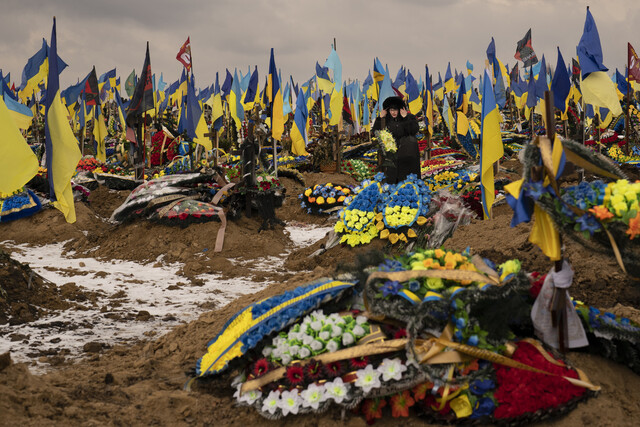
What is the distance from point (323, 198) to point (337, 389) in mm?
11163

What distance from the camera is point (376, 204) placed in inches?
372

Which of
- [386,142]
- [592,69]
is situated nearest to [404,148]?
[386,142]

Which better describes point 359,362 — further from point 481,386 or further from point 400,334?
point 481,386

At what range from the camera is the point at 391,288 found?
3.60 m

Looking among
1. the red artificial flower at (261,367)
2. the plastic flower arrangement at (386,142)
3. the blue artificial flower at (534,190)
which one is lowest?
the red artificial flower at (261,367)

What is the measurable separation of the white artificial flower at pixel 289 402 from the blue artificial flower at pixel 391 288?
33.6 inches

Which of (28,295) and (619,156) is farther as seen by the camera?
(619,156)

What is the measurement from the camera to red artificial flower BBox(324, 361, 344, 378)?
3.47m

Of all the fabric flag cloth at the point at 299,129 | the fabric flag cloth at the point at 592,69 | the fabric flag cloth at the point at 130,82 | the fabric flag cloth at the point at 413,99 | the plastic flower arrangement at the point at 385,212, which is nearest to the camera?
the plastic flower arrangement at the point at 385,212

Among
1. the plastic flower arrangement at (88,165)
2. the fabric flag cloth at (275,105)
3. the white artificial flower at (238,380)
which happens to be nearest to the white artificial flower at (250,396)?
the white artificial flower at (238,380)

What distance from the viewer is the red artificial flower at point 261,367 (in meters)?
3.70

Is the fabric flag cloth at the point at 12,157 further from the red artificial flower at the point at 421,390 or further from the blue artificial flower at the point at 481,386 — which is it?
the blue artificial flower at the point at 481,386

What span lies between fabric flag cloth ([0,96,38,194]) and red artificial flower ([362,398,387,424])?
375 centimetres

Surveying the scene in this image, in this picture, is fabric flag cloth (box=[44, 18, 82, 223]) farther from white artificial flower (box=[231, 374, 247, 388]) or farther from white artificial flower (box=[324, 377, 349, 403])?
white artificial flower (box=[324, 377, 349, 403])
